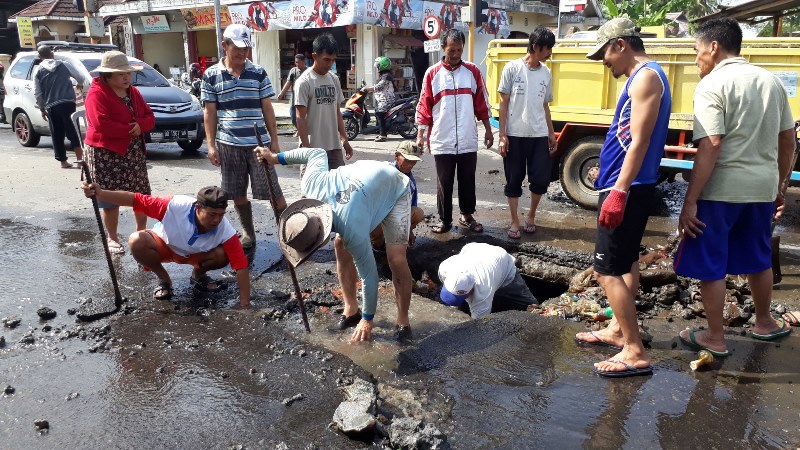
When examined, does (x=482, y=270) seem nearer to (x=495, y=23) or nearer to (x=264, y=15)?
(x=264, y=15)

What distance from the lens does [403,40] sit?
19.5 m

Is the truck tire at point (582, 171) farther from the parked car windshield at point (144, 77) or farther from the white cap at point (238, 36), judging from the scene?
the parked car windshield at point (144, 77)

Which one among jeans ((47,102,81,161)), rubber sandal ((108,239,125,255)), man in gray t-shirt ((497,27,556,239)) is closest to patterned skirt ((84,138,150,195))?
rubber sandal ((108,239,125,255))

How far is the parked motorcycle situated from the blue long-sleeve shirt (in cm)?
997

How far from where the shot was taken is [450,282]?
454 centimetres

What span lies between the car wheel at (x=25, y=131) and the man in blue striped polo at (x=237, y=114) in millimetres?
8768

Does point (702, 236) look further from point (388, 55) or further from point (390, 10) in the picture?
point (388, 55)

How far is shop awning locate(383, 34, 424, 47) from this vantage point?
1911 cm

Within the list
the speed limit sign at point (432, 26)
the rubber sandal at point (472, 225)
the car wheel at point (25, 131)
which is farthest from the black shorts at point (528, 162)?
the car wheel at point (25, 131)

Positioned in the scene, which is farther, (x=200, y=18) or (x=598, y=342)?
(x=200, y=18)

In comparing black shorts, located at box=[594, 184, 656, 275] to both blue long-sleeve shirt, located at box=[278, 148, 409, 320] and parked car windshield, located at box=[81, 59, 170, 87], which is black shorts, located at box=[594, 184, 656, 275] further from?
parked car windshield, located at box=[81, 59, 170, 87]

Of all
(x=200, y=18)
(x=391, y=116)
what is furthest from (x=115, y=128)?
(x=200, y=18)

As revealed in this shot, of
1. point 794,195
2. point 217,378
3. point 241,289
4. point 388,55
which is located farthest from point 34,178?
point 388,55

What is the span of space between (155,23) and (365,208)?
22.6 metres
